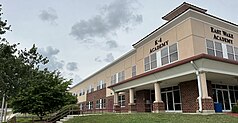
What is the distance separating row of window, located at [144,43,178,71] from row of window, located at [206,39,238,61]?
2.73 metres

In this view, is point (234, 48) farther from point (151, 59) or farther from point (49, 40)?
point (49, 40)

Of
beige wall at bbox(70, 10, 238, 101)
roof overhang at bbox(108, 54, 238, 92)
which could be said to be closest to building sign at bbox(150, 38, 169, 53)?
beige wall at bbox(70, 10, 238, 101)

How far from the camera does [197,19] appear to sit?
18.5 m

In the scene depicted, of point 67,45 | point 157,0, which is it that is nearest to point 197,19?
point 157,0

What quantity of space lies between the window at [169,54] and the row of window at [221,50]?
105 inches

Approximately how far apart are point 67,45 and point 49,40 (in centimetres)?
446

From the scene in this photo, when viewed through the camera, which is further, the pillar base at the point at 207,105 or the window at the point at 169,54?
the window at the point at 169,54

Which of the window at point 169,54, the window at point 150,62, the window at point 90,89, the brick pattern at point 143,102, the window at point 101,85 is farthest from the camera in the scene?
the window at point 90,89

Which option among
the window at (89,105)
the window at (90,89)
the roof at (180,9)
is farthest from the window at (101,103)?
the roof at (180,9)

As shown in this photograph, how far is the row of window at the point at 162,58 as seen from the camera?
1969cm

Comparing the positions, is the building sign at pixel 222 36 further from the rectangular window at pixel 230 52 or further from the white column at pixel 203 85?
the white column at pixel 203 85

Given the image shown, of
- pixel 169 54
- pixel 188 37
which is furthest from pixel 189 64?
pixel 169 54

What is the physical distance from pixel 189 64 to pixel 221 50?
18.5 feet

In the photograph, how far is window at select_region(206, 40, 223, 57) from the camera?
18.6 m
